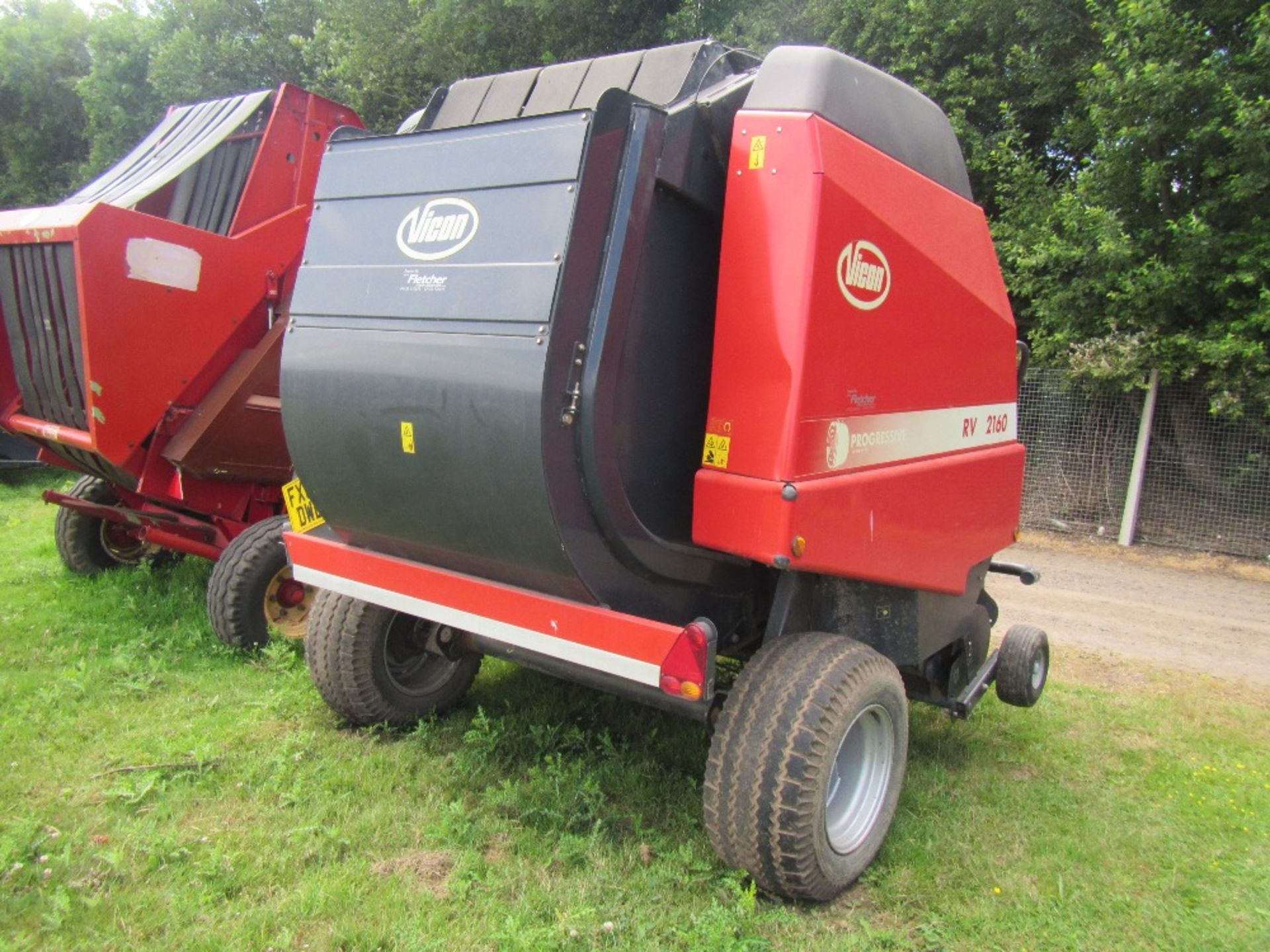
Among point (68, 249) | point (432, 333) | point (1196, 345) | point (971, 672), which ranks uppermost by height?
point (1196, 345)

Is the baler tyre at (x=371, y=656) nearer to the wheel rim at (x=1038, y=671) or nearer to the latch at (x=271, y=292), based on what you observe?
the latch at (x=271, y=292)

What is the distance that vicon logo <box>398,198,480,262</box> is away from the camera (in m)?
2.64

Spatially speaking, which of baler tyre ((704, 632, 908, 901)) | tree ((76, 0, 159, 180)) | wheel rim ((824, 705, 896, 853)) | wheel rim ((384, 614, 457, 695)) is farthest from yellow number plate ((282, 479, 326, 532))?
tree ((76, 0, 159, 180))

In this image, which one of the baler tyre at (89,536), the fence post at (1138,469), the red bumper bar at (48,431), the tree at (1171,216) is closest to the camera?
the red bumper bar at (48,431)

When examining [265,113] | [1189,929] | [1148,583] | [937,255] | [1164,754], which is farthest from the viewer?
[1148,583]

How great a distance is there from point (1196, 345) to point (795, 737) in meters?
7.53

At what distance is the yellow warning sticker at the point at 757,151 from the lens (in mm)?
2615

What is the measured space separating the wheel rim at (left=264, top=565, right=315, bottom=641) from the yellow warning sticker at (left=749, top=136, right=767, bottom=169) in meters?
3.19

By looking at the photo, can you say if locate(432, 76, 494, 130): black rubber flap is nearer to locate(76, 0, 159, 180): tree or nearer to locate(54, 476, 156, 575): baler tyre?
locate(54, 476, 156, 575): baler tyre

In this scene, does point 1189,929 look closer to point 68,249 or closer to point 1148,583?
point 68,249

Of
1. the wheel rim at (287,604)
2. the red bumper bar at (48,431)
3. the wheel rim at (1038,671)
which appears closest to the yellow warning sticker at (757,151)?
the wheel rim at (1038,671)

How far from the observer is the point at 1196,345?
827 centimetres

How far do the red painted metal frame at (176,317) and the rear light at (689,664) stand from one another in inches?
115

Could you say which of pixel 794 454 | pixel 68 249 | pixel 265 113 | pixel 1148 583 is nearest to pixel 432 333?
pixel 794 454
